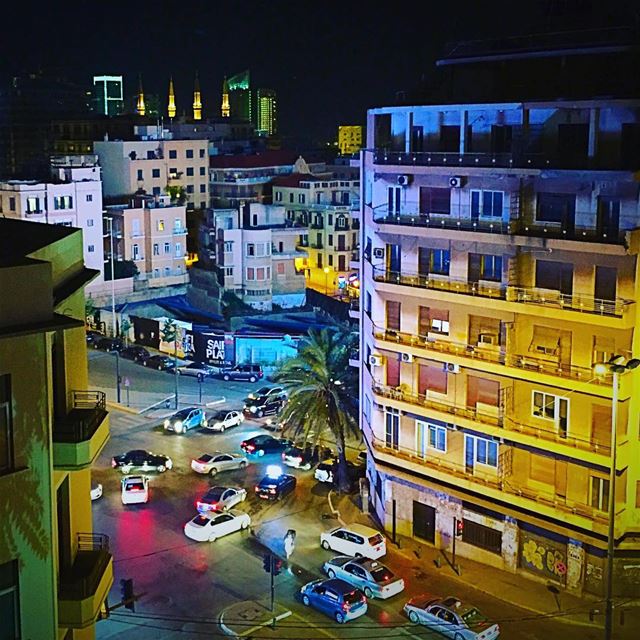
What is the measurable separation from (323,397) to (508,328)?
9.98 metres

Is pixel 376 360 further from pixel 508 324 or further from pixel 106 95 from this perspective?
pixel 106 95

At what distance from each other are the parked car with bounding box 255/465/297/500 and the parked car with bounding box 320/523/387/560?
15.6 feet

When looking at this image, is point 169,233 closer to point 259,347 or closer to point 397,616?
point 259,347

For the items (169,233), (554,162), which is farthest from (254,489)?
(169,233)

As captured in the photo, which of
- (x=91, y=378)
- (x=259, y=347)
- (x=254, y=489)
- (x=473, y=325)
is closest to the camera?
(x=473, y=325)

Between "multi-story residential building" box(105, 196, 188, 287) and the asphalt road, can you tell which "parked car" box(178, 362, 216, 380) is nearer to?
the asphalt road

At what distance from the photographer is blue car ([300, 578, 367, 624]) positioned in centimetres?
2692

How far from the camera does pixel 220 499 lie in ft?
115

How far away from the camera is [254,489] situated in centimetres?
3731

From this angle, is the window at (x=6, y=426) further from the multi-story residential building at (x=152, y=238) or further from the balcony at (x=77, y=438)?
the multi-story residential building at (x=152, y=238)

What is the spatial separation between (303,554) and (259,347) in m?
28.8

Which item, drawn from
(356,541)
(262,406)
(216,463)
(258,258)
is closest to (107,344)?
(262,406)

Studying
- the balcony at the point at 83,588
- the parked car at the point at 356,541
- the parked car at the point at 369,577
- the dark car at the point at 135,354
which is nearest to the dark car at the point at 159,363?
the dark car at the point at 135,354

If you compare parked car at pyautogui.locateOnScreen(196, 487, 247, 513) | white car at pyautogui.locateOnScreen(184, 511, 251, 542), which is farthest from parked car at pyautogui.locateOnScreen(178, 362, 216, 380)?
white car at pyautogui.locateOnScreen(184, 511, 251, 542)
